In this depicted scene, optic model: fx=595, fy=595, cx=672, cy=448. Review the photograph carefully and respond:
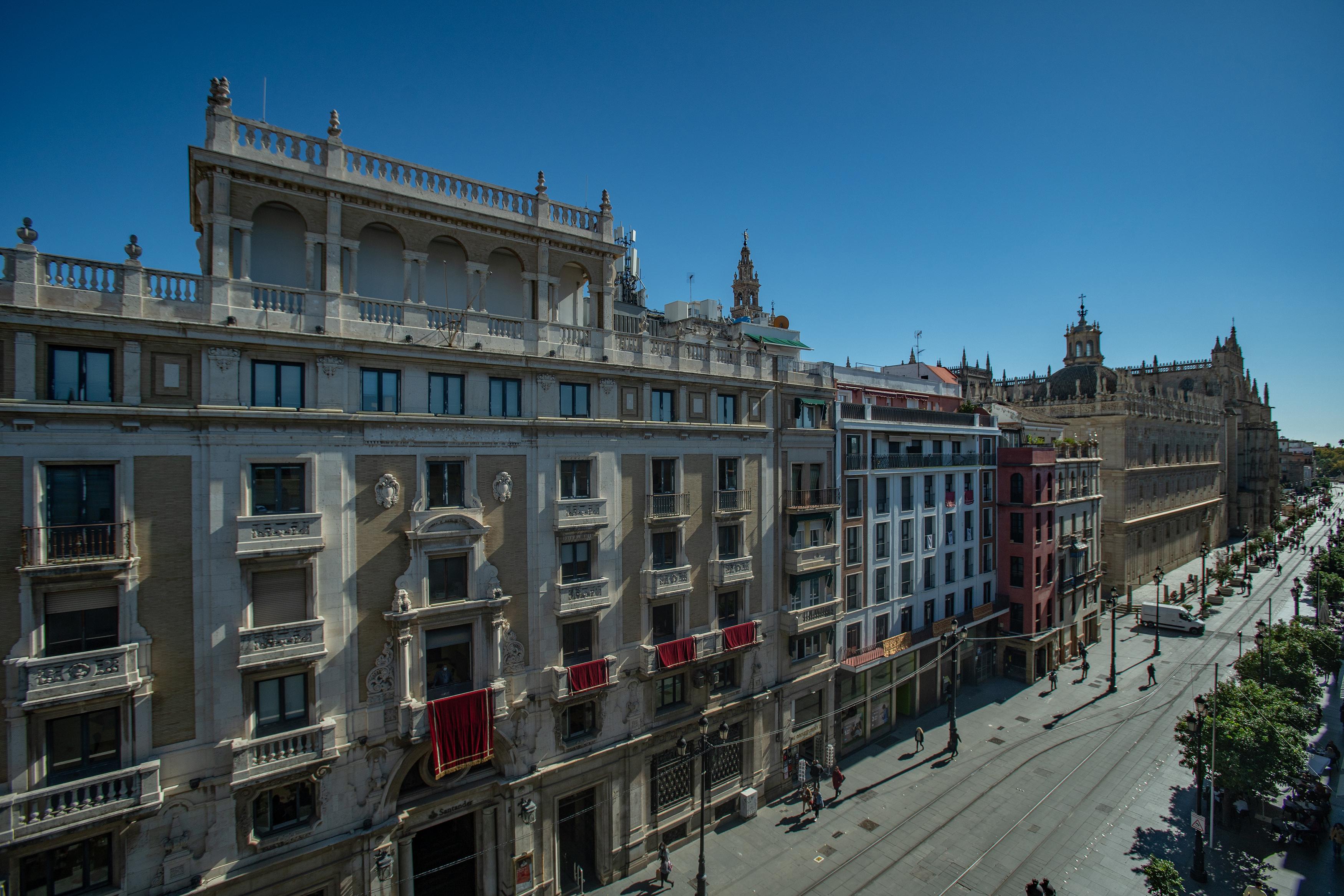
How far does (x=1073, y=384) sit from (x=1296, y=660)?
186 feet

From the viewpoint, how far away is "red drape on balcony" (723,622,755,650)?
28469 millimetres

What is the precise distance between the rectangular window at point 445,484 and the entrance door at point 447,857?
11.9 m

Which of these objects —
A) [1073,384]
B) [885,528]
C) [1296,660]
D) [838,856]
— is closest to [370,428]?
[838,856]

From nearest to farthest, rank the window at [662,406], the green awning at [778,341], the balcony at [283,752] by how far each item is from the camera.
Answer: the balcony at [283,752]
the window at [662,406]
the green awning at [778,341]

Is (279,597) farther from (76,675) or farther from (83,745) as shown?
(83,745)

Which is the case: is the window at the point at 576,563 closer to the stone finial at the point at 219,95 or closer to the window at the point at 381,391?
the window at the point at 381,391

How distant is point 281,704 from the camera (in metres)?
18.8

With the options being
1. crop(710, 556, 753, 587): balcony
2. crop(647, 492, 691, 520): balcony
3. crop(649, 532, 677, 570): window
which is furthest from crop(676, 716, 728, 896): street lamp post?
crop(647, 492, 691, 520): balcony

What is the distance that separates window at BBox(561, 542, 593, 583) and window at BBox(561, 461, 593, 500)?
1.98 meters

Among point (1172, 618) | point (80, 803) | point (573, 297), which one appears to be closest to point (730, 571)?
point (573, 297)

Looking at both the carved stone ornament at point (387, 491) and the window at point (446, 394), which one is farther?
the window at point (446, 394)

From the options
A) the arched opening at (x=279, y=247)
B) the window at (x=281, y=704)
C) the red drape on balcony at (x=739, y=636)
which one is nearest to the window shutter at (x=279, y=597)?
the window at (x=281, y=704)

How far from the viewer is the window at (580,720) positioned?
24594 millimetres

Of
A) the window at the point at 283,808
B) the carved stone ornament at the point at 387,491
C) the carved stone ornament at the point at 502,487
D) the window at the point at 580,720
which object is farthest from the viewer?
the window at the point at 580,720
